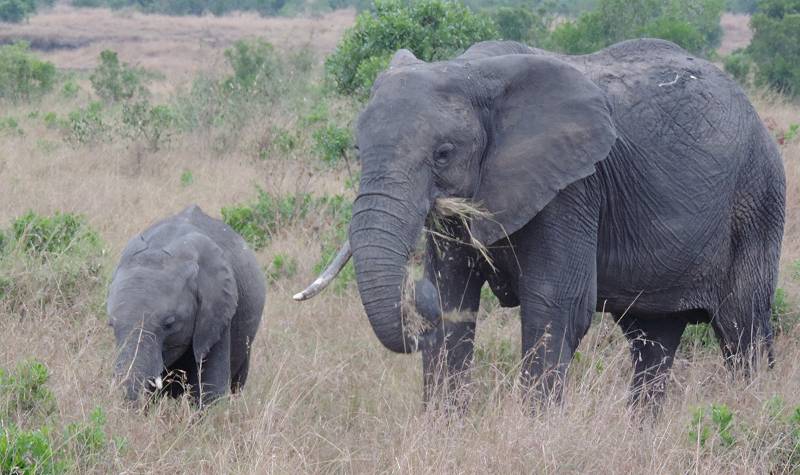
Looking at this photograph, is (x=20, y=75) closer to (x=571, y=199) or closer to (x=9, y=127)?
(x=9, y=127)

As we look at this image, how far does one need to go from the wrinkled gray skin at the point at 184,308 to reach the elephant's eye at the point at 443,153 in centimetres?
141

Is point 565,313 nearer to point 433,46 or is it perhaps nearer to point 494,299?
point 494,299

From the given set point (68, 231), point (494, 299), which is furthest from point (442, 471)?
point (68, 231)

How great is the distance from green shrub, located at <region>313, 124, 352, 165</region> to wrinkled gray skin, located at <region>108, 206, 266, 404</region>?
3.12 meters

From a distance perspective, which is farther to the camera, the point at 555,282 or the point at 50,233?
the point at 50,233

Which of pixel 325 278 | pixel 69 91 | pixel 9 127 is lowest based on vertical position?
pixel 69 91

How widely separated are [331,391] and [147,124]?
7.63 meters

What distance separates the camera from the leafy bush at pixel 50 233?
287 inches

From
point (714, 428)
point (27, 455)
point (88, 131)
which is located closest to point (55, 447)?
point (27, 455)

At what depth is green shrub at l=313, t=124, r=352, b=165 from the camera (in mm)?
8961

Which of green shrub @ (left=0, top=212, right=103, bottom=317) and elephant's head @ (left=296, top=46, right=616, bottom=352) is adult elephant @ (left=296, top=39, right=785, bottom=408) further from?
green shrub @ (left=0, top=212, right=103, bottom=317)

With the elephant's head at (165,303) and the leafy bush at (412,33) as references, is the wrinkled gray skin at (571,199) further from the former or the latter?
the leafy bush at (412,33)

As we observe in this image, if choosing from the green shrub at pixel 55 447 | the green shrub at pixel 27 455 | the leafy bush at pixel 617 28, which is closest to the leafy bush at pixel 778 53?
the leafy bush at pixel 617 28

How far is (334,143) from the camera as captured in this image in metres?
9.00
